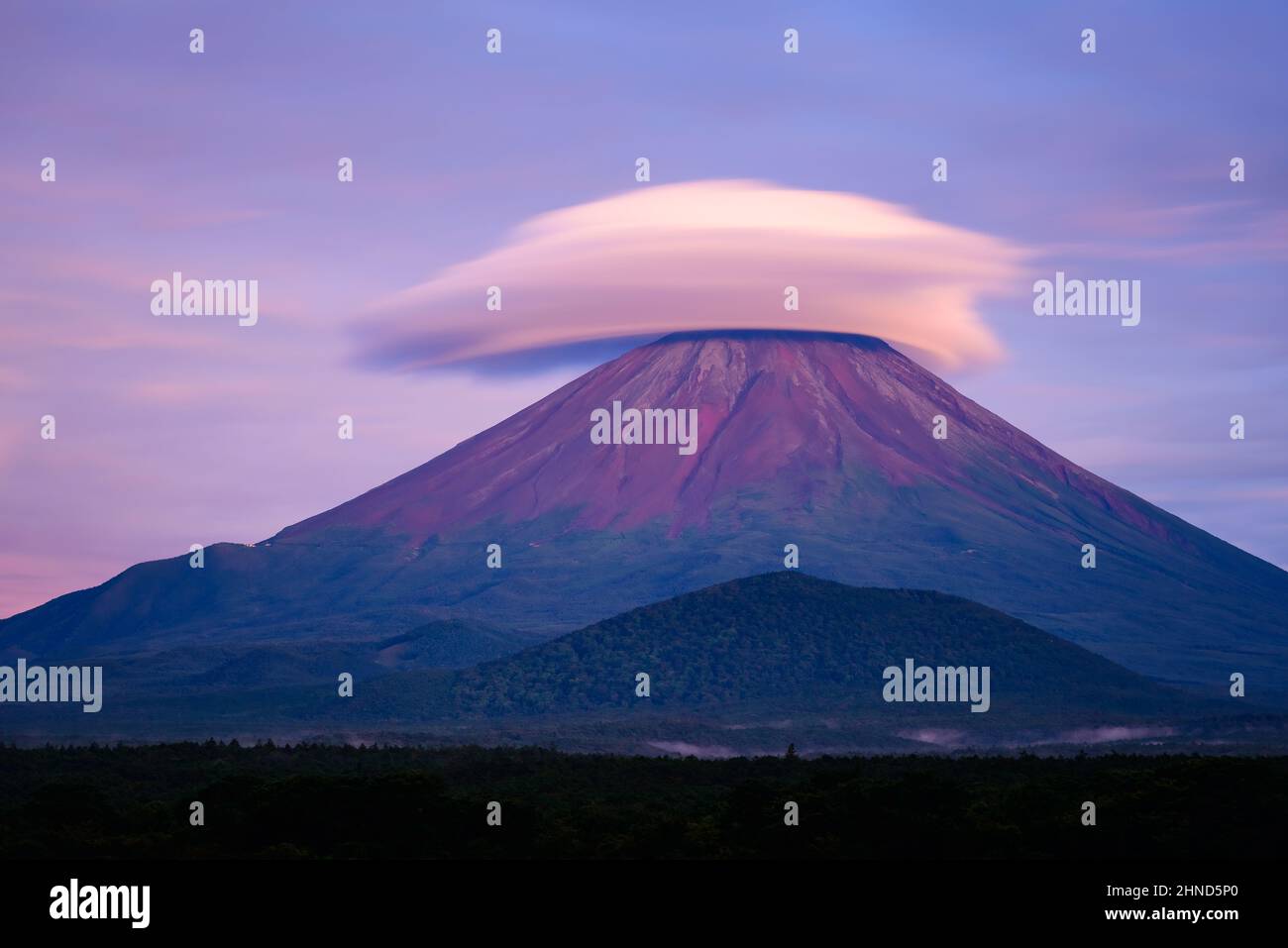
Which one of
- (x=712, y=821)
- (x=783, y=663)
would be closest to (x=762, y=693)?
(x=783, y=663)

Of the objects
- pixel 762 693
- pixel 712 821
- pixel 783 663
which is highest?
pixel 783 663

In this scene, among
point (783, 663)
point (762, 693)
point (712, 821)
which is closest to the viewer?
point (712, 821)

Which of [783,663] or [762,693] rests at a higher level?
[783,663]

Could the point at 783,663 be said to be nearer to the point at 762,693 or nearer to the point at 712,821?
the point at 762,693

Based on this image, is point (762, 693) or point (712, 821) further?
point (762, 693)

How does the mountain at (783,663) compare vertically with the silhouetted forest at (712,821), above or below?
above

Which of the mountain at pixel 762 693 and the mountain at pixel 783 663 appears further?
the mountain at pixel 783 663

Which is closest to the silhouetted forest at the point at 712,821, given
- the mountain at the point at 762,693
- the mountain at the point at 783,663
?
the mountain at the point at 762,693

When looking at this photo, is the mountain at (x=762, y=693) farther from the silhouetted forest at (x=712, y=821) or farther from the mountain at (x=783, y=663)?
the silhouetted forest at (x=712, y=821)

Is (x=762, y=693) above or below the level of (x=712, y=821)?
above

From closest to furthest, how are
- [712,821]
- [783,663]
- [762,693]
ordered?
[712,821]
[762,693]
[783,663]
